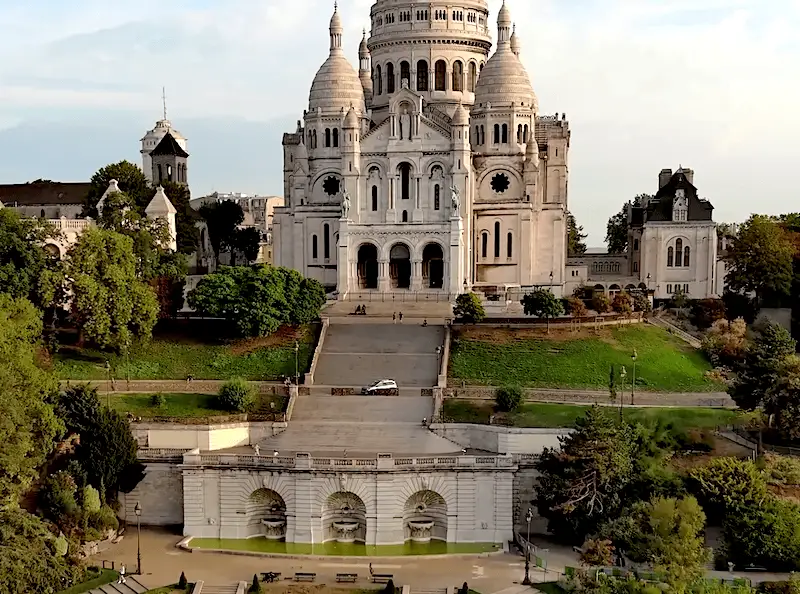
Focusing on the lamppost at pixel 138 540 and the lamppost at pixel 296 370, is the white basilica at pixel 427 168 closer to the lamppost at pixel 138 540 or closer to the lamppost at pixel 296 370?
the lamppost at pixel 296 370

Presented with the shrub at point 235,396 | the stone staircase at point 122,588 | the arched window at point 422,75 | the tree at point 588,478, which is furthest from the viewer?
the arched window at point 422,75

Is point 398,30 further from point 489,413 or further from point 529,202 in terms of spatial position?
point 489,413

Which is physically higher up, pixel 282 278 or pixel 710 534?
pixel 282 278

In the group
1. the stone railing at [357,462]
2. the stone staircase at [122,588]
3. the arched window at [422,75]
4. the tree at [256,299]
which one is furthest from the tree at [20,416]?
the arched window at [422,75]

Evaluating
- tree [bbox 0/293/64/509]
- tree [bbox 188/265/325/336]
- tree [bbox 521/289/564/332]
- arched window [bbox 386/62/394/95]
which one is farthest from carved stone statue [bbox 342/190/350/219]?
tree [bbox 0/293/64/509]

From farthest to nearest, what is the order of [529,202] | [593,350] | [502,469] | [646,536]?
[529,202] → [593,350] → [502,469] → [646,536]

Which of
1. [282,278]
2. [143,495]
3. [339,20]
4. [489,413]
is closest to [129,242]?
[282,278]

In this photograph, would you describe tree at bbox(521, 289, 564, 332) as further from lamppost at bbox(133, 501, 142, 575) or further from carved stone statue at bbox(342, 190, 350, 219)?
lamppost at bbox(133, 501, 142, 575)
